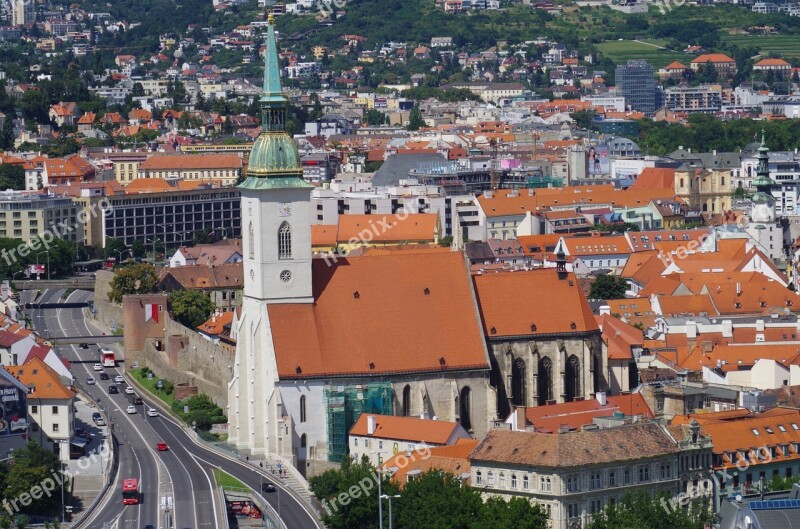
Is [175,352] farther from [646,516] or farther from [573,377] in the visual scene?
[646,516]

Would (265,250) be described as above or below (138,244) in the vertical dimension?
above

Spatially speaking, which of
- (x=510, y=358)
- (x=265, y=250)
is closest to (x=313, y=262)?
(x=265, y=250)

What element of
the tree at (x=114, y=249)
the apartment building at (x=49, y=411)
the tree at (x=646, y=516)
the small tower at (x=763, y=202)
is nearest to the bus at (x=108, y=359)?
the apartment building at (x=49, y=411)

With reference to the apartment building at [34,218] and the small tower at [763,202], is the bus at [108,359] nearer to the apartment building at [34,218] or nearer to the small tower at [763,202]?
the apartment building at [34,218]

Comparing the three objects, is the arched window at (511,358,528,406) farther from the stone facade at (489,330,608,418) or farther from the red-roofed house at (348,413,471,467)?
the red-roofed house at (348,413,471,467)

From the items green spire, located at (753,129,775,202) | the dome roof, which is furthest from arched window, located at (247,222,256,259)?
green spire, located at (753,129,775,202)

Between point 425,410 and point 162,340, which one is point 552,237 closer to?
point 162,340
